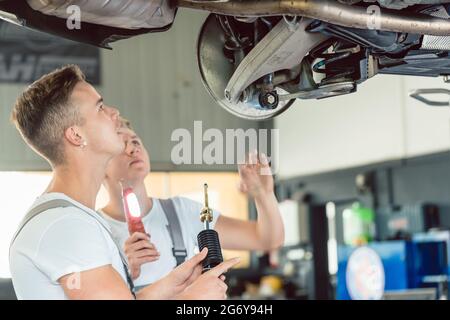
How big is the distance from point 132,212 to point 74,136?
468 mm

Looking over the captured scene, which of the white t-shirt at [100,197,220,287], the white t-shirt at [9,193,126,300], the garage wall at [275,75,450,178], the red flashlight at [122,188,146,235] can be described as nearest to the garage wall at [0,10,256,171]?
the garage wall at [275,75,450,178]

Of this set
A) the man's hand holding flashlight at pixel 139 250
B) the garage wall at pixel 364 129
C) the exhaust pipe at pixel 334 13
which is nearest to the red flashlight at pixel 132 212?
the man's hand holding flashlight at pixel 139 250

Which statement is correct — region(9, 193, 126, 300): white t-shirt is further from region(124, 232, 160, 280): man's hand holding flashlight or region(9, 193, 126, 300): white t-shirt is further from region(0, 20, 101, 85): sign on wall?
region(0, 20, 101, 85): sign on wall

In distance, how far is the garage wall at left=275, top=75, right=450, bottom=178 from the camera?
6324 mm

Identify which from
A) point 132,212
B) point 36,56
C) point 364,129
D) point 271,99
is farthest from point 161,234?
Answer: point 36,56

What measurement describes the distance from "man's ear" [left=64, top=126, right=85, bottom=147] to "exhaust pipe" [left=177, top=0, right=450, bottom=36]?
1.36 feet

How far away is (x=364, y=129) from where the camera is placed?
7062mm

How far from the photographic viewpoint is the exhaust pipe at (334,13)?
1.73 meters

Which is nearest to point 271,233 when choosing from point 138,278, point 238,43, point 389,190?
point 138,278

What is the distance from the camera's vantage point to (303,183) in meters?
7.93

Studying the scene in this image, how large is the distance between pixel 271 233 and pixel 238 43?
0.67m

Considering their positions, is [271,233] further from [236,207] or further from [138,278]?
[236,207]

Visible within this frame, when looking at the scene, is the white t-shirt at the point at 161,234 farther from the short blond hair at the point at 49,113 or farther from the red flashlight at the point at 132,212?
the short blond hair at the point at 49,113

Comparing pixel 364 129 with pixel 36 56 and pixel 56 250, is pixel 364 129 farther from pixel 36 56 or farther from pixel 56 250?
pixel 56 250
